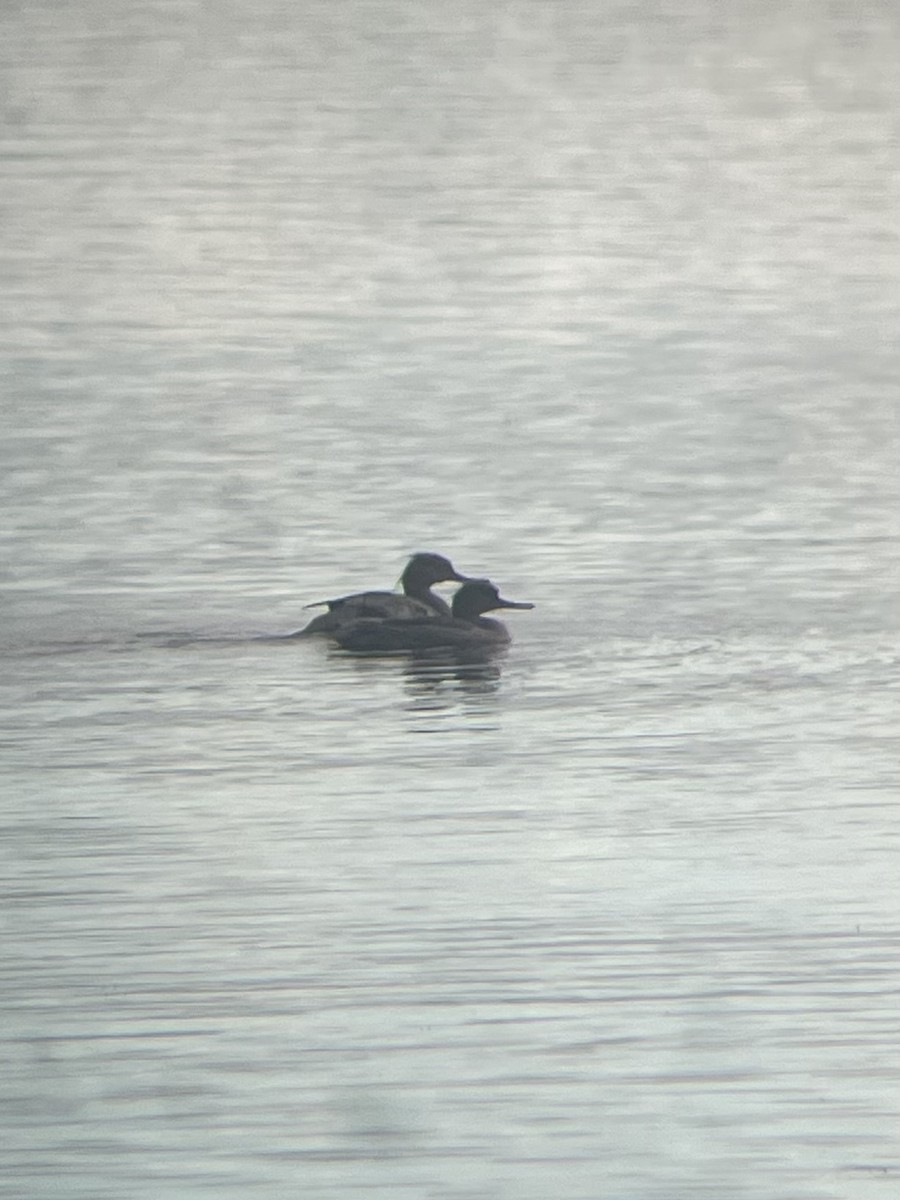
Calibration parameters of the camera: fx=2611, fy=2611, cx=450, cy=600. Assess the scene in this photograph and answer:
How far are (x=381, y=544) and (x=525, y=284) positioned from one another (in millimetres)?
968

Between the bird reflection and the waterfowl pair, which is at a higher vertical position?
the waterfowl pair

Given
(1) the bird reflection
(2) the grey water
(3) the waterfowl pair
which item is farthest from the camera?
(3) the waterfowl pair

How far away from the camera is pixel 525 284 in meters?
4.68

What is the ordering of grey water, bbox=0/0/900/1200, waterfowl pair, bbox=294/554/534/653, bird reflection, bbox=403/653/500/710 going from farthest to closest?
waterfowl pair, bbox=294/554/534/653
bird reflection, bbox=403/653/500/710
grey water, bbox=0/0/900/1200

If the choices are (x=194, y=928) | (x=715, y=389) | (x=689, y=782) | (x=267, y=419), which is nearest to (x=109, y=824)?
(x=194, y=928)

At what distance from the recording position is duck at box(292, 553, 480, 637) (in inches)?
136

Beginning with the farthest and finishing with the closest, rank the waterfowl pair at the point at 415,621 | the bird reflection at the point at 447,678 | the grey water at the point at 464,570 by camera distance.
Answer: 1. the waterfowl pair at the point at 415,621
2. the bird reflection at the point at 447,678
3. the grey water at the point at 464,570

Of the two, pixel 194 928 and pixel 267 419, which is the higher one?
pixel 267 419

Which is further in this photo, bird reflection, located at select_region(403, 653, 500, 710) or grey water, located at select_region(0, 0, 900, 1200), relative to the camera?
bird reflection, located at select_region(403, 653, 500, 710)

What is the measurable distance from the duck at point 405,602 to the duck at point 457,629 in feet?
0.04

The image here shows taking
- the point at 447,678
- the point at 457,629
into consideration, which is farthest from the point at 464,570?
the point at 447,678

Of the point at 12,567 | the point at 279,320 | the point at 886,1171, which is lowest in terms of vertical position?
the point at 886,1171

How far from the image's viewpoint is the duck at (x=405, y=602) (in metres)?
→ 3.45

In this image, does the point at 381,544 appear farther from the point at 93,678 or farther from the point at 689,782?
the point at 689,782
